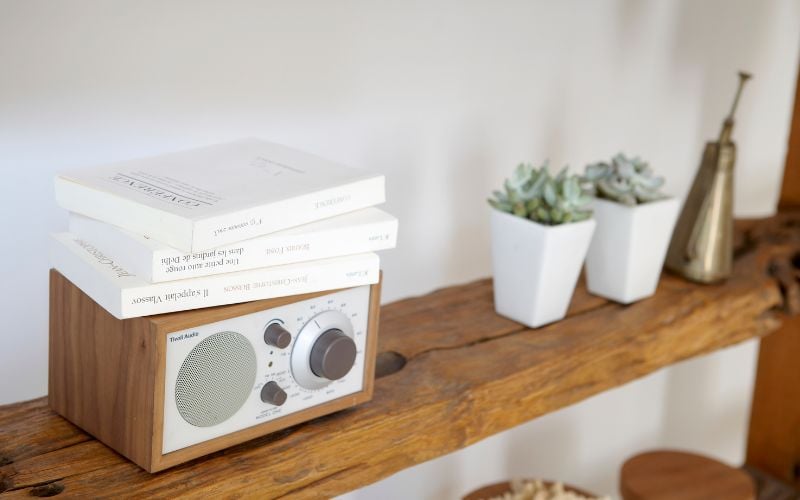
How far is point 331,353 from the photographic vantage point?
0.85m

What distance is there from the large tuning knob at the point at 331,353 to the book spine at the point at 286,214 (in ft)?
0.35

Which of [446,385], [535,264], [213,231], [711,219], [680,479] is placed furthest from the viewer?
[680,479]

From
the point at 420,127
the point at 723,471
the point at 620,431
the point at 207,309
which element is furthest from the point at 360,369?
the point at 620,431

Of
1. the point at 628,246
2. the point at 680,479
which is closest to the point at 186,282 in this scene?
the point at 628,246

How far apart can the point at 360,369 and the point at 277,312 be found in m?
0.12

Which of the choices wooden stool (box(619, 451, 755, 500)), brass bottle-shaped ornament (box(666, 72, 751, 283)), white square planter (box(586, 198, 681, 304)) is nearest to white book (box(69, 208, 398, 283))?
white square planter (box(586, 198, 681, 304))

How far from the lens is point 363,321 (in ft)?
2.95

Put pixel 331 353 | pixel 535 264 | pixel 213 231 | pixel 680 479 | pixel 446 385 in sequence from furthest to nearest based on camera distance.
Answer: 1. pixel 680 479
2. pixel 535 264
3. pixel 446 385
4. pixel 331 353
5. pixel 213 231

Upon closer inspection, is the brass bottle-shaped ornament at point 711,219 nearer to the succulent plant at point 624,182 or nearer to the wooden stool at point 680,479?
the succulent plant at point 624,182

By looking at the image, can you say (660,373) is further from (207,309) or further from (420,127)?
(207,309)

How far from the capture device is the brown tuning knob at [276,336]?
826 mm

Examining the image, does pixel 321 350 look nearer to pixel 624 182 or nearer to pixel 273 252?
pixel 273 252

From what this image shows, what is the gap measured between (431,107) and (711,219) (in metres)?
0.40

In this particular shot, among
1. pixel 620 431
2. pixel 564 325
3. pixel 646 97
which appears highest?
pixel 646 97
